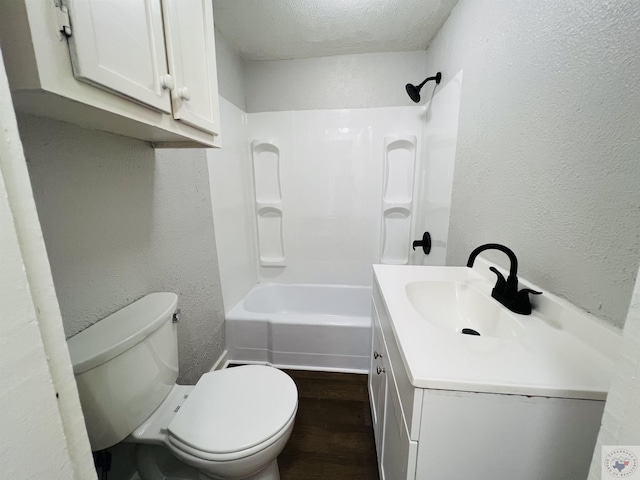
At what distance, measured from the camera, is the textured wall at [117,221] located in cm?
71

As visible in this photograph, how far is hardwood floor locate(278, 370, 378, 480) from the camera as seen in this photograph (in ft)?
3.66

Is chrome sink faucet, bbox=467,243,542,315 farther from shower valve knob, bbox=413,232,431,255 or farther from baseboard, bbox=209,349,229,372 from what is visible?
baseboard, bbox=209,349,229,372

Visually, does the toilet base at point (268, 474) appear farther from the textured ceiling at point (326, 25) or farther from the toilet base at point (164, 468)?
the textured ceiling at point (326, 25)

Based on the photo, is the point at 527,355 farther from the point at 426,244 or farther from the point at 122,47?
the point at 426,244

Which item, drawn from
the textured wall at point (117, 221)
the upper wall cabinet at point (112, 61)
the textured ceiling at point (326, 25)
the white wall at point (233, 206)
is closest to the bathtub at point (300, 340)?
the white wall at point (233, 206)

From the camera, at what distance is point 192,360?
1389 millimetres

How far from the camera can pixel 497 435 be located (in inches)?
19.8

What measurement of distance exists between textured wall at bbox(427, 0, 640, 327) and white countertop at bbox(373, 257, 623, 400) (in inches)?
2.4

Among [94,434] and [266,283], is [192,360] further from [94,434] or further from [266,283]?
[266,283]

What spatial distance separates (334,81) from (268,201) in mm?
1133

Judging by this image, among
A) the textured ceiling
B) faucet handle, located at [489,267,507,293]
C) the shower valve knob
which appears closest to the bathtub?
the shower valve knob

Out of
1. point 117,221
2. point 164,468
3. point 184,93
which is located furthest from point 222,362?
point 184,93

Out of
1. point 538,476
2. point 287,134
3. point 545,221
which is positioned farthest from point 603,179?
point 287,134

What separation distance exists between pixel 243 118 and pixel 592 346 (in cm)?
235
